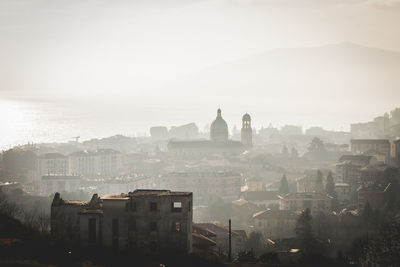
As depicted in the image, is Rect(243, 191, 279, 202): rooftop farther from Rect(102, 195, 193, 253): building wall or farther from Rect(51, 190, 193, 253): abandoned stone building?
Rect(102, 195, 193, 253): building wall

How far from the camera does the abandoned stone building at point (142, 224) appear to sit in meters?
22.3

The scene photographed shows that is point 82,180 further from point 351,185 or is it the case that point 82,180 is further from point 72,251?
point 72,251

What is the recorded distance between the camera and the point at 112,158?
97.1 metres

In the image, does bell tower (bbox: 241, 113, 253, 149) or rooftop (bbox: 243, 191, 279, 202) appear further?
bell tower (bbox: 241, 113, 253, 149)

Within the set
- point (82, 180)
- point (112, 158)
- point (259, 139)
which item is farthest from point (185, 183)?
point (259, 139)

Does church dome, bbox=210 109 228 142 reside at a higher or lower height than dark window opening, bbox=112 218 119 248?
higher

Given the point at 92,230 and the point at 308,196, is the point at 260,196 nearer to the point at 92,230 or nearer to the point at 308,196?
the point at 308,196

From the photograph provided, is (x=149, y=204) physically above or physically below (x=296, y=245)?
above

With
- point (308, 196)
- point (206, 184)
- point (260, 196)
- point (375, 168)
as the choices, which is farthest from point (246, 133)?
point (308, 196)

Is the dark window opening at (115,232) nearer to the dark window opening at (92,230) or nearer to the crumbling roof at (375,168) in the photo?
the dark window opening at (92,230)

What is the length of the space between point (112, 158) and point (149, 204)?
75340 millimetres

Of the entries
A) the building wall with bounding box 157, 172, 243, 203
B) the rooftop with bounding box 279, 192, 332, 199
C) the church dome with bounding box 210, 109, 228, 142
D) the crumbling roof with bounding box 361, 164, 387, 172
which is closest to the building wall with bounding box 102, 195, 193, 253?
the rooftop with bounding box 279, 192, 332, 199

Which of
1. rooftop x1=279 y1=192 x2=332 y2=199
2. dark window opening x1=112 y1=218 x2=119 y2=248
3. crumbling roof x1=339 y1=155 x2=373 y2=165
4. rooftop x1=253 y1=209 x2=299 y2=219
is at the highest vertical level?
crumbling roof x1=339 y1=155 x2=373 y2=165

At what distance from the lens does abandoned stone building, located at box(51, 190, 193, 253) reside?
22.3m
